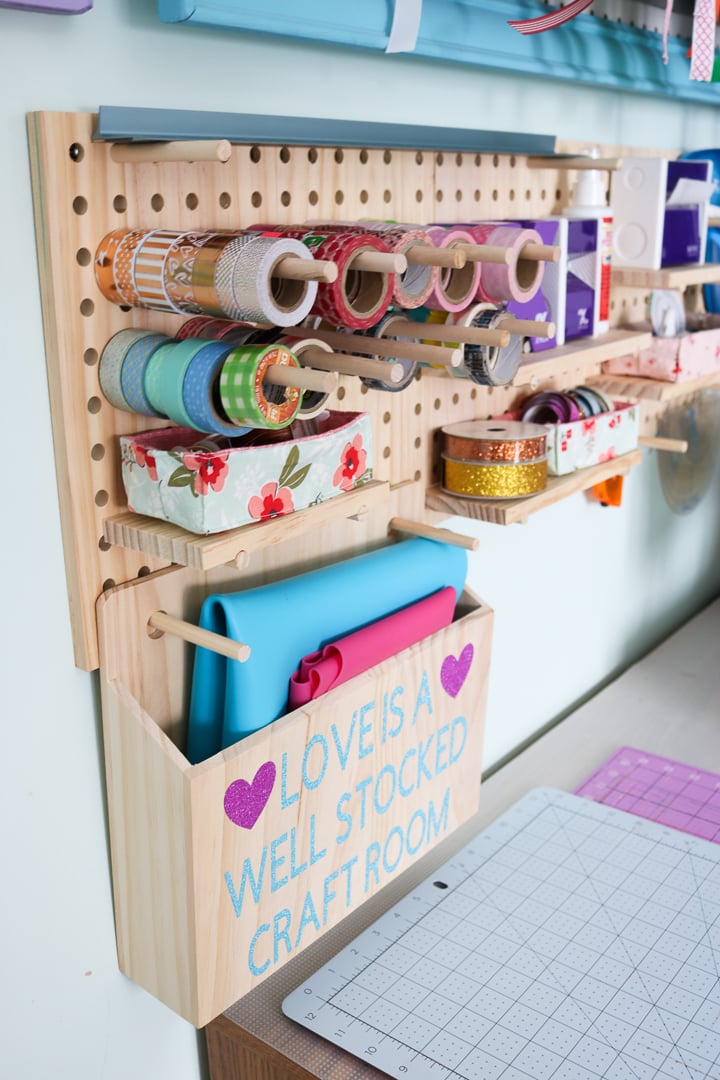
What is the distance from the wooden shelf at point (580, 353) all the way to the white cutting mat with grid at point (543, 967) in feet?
1.75

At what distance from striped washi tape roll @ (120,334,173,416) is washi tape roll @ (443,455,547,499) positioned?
42 cm

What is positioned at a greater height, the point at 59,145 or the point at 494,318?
the point at 59,145

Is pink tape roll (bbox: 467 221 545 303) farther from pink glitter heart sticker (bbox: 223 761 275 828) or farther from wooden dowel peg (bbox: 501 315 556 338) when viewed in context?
pink glitter heart sticker (bbox: 223 761 275 828)

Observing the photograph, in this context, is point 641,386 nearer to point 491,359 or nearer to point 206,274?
point 491,359

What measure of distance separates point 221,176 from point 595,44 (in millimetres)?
600

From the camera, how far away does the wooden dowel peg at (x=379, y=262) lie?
2.19ft

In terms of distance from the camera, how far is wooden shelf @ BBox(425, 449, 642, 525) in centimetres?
103

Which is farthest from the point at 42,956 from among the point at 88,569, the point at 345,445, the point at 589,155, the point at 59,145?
the point at 589,155

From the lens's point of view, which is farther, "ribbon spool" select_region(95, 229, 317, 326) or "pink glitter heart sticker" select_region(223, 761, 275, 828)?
"pink glitter heart sticker" select_region(223, 761, 275, 828)

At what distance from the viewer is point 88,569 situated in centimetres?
76

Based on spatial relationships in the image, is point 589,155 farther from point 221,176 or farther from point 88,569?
point 88,569

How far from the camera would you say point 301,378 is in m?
0.63

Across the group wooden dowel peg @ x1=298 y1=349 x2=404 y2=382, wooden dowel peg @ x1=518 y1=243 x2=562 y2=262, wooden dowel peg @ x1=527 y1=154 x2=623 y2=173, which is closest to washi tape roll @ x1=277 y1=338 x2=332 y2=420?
wooden dowel peg @ x1=298 y1=349 x2=404 y2=382

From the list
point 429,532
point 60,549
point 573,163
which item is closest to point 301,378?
point 60,549
